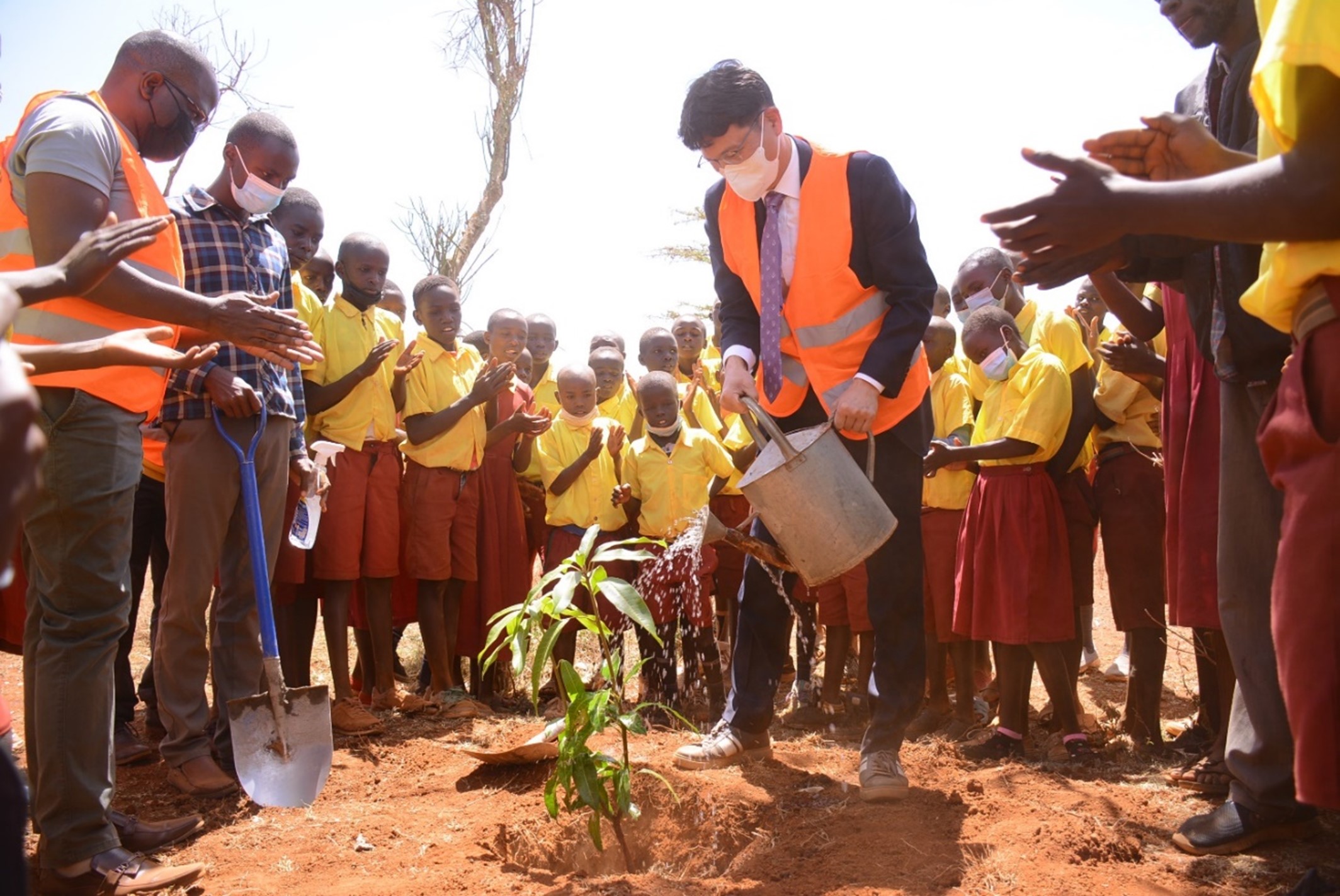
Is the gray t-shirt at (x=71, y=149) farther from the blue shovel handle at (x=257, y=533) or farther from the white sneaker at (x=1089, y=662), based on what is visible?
the white sneaker at (x=1089, y=662)

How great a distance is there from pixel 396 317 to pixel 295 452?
163 cm

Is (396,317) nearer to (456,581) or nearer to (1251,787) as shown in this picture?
(456,581)

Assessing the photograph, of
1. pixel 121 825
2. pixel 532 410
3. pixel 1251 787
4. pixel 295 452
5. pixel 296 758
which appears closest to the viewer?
pixel 1251 787

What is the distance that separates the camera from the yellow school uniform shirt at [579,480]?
18.5ft

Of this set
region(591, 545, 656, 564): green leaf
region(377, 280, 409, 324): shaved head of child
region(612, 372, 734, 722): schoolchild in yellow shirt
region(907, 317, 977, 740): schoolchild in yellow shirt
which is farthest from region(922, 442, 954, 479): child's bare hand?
region(377, 280, 409, 324): shaved head of child

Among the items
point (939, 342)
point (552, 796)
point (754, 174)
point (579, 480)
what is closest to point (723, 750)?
point (552, 796)

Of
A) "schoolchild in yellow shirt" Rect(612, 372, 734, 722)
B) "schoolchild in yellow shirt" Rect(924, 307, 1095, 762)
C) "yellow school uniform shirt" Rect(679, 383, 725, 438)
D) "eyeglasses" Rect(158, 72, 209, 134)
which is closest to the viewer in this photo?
"eyeglasses" Rect(158, 72, 209, 134)

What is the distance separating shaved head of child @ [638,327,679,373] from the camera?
672 cm

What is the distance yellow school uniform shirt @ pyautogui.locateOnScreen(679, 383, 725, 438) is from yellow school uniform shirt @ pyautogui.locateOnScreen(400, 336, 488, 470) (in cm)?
135

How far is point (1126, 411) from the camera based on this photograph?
4.47 m

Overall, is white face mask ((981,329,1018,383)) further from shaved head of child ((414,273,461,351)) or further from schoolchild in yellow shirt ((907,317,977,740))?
shaved head of child ((414,273,461,351))

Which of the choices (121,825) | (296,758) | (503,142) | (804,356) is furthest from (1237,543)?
(503,142)

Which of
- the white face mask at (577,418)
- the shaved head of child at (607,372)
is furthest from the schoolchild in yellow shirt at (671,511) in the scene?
the shaved head of child at (607,372)

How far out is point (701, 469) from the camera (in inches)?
222
